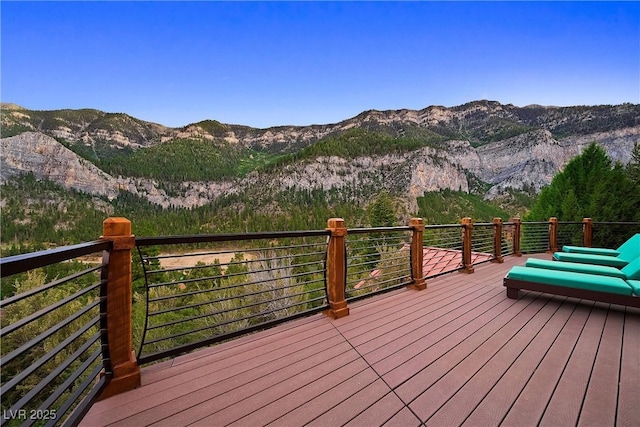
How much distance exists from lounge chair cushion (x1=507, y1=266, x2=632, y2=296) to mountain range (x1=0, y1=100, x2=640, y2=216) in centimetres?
7502

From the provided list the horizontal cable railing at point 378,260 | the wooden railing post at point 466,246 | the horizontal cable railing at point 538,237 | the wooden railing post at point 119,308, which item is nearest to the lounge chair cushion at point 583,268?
the wooden railing post at point 466,246

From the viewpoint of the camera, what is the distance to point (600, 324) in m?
3.22

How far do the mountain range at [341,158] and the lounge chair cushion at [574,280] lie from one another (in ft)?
246

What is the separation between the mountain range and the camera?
8625cm

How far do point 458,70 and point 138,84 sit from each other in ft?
239

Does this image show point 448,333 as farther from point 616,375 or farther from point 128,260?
point 128,260

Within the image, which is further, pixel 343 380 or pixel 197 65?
pixel 197 65

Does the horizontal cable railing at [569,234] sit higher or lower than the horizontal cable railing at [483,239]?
lower

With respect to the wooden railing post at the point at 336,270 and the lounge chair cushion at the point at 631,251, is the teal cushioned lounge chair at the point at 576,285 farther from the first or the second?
the wooden railing post at the point at 336,270

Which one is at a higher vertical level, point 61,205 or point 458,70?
point 458,70

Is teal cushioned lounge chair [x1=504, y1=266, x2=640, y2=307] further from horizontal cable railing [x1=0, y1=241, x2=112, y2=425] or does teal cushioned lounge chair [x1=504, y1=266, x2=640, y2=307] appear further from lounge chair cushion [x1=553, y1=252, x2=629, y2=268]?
horizontal cable railing [x1=0, y1=241, x2=112, y2=425]

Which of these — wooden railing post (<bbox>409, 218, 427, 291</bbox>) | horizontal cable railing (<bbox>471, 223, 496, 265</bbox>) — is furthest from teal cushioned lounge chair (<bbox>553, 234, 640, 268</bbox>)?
wooden railing post (<bbox>409, 218, 427, 291</bbox>)

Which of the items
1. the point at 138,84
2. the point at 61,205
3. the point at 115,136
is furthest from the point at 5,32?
the point at 115,136

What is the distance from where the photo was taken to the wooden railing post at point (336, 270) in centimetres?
336
